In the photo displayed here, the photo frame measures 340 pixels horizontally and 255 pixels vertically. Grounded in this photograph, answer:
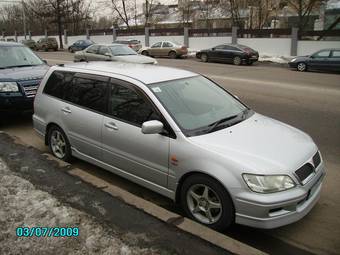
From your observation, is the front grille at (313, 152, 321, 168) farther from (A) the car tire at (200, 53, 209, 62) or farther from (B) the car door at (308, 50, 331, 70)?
(A) the car tire at (200, 53, 209, 62)

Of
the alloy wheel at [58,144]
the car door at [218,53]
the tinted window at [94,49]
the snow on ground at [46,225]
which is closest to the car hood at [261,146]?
the snow on ground at [46,225]

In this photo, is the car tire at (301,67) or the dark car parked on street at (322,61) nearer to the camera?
the dark car parked on street at (322,61)

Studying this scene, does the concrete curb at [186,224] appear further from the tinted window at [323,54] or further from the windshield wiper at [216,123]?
the tinted window at [323,54]

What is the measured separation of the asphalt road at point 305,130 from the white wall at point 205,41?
19.9 meters

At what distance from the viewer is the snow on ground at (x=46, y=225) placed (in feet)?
10.8

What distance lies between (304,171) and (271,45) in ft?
94.4

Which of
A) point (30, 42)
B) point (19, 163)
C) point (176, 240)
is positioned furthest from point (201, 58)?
point (30, 42)

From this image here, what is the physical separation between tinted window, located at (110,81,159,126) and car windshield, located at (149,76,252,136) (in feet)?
0.60

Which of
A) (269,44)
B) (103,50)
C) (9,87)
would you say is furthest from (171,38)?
(9,87)

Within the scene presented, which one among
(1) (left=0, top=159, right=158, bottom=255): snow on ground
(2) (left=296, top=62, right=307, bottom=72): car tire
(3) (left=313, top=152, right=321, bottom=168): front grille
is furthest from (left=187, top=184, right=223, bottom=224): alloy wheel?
(2) (left=296, top=62, right=307, bottom=72): car tire

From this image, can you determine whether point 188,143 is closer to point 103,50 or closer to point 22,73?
point 22,73

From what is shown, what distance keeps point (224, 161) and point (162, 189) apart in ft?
3.15

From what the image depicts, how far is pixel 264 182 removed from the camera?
3670 millimetres

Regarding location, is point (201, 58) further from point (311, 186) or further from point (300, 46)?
point (311, 186)
